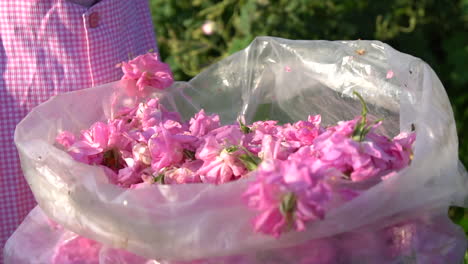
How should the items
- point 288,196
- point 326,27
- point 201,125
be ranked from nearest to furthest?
1. point 288,196
2. point 201,125
3. point 326,27

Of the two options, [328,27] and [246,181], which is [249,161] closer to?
[246,181]

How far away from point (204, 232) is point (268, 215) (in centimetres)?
12

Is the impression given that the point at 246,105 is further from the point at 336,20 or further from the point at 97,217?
the point at 336,20

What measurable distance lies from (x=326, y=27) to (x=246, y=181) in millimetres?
2112

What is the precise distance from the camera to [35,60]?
1591 millimetres

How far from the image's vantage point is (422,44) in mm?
3367

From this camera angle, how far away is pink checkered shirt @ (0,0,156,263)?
1.57 metres

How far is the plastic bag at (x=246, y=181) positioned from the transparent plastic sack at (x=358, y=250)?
0.02 metres

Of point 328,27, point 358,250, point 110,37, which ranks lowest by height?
point 328,27

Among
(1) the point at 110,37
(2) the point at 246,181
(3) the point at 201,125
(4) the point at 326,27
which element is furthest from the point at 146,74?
(4) the point at 326,27

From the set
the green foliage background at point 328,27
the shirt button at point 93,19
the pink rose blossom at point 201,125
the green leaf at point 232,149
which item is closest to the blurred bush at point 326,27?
the green foliage background at point 328,27

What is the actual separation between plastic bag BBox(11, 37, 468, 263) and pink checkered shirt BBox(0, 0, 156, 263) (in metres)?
0.12

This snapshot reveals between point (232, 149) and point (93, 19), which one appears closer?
point (232, 149)

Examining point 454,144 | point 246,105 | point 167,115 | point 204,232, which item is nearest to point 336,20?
point 246,105
